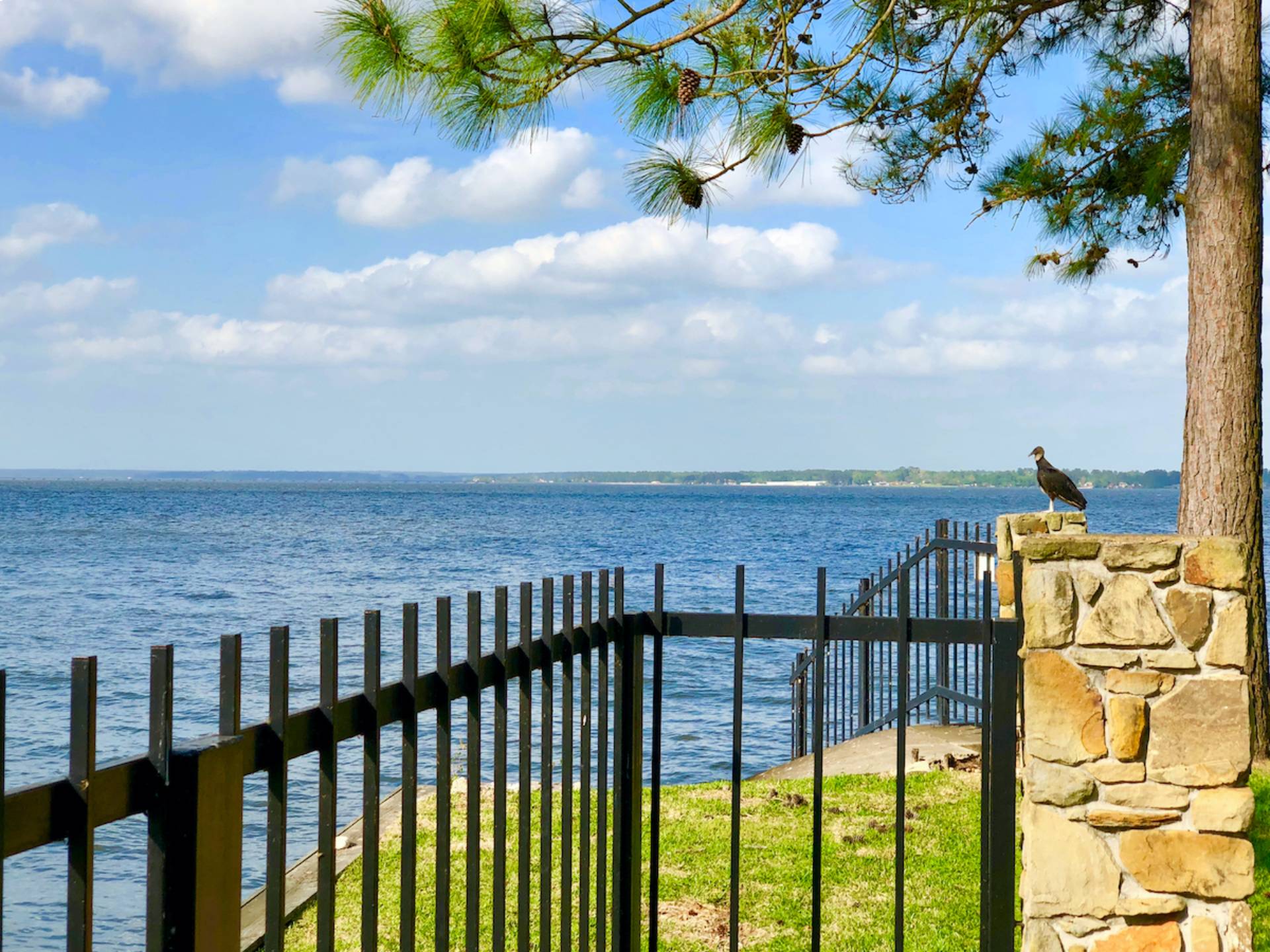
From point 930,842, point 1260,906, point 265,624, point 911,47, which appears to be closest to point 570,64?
point 911,47

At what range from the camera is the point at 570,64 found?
6.09 meters

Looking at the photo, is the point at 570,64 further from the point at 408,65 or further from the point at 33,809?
the point at 33,809

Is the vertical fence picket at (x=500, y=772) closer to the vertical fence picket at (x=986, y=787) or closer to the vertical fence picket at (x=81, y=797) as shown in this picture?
the vertical fence picket at (x=81, y=797)

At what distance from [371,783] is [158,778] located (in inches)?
24.6

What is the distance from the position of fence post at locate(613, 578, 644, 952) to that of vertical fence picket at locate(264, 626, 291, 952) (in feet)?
5.18

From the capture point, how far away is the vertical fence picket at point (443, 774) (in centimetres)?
234

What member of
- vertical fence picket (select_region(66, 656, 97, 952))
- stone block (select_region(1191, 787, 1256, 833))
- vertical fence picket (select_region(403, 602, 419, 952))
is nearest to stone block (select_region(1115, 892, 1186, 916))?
stone block (select_region(1191, 787, 1256, 833))

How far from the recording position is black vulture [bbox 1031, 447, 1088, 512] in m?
6.82

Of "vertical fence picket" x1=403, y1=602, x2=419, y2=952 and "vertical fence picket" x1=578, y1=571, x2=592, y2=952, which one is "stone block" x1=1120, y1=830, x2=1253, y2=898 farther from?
"vertical fence picket" x1=403, y1=602, x2=419, y2=952

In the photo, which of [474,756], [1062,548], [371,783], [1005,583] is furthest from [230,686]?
[1005,583]

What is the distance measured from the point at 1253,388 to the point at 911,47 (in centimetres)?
369

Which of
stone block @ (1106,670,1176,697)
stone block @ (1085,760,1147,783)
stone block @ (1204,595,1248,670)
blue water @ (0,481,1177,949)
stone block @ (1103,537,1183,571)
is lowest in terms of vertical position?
blue water @ (0,481,1177,949)

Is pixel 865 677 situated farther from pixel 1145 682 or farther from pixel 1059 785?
pixel 1145 682

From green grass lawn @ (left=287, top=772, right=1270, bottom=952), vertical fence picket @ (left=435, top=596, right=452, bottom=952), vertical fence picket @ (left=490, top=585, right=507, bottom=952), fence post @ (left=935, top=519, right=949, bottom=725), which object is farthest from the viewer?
fence post @ (left=935, top=519, right=949, bottom=725)
